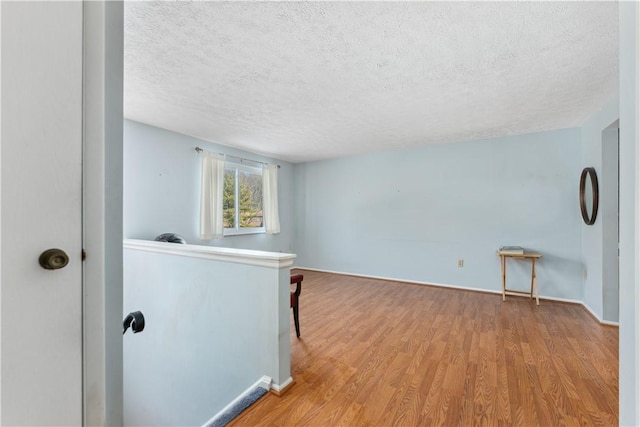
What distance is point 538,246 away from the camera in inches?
143

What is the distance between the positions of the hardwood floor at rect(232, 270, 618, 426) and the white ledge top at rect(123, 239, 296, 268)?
2.93 ft

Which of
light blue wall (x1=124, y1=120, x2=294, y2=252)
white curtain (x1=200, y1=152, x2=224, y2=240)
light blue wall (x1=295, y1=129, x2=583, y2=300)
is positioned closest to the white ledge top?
light blue wall (x1=124, y1=120, x2=294, y2=252)

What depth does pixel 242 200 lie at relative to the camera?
15.1 ft

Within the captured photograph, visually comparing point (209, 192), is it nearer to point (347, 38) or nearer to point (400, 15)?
point (347, 38)

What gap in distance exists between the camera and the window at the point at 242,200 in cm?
434

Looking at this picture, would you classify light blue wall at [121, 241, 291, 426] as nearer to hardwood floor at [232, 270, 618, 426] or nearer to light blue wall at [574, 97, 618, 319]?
hardwood floor at [232, 270, 618, 426]

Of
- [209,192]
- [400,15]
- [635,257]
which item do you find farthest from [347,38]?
[209,192]

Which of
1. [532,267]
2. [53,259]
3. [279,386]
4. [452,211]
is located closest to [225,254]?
[279,386]

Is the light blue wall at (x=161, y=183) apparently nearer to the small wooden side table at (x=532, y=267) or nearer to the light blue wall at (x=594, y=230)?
the small wooden side table at (x=532, y=267)

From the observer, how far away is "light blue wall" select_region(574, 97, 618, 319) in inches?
110

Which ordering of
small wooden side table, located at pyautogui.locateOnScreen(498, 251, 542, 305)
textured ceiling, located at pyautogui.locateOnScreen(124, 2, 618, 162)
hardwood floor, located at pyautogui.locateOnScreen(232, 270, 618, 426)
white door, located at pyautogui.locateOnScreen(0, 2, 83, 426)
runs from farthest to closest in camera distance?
small wooden side table, located at pyautogui.locateOnScreen(498, 251, 542, 305), hardwood floor, located at pyautogui.locateOnScreen(232, 270, 618, 426), textured ceiling, located at pyautogui.locateOnScreen(124, 2, 618, 162), white door, located at pyautogui.locateOnScreen(0, 2, 83, 426)

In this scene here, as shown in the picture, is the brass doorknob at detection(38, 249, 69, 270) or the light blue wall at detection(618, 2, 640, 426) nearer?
the brass doorknob at detection(38, 249, 69, 270)

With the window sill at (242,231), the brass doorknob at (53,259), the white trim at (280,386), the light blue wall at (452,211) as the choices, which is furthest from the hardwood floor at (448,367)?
the window sill at (242,231)

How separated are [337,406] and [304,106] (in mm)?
2543
